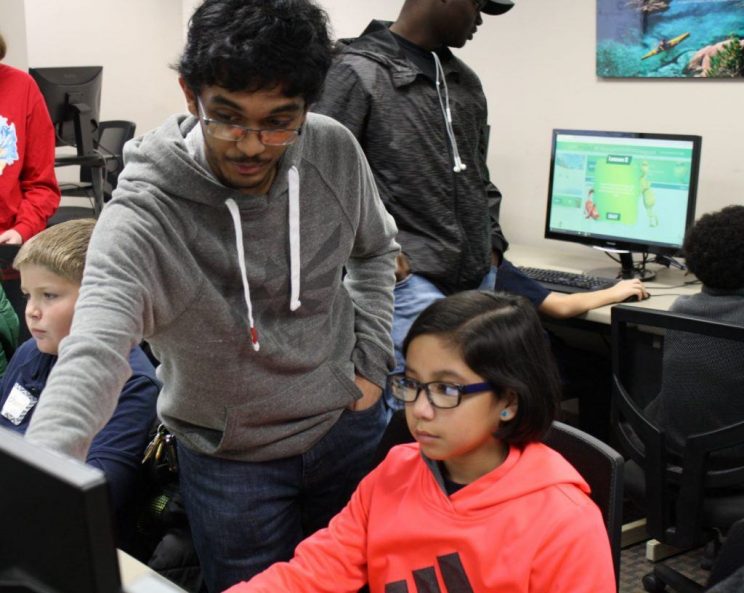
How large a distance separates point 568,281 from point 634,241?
0.97 feet

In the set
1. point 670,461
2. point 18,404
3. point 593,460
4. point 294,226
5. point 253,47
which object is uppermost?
point 253,47

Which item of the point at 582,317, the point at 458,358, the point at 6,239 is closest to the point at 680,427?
the point at 582,317

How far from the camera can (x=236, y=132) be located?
4.04 feet

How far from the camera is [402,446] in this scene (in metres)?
1.50

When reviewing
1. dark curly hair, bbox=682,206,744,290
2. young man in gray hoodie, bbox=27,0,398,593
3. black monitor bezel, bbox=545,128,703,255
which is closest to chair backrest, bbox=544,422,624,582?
young man in gray hoodie, bbox=27,0,398,593

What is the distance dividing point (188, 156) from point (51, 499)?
30.2 inches

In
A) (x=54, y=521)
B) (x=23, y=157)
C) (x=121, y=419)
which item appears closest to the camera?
(x=54, y=521)

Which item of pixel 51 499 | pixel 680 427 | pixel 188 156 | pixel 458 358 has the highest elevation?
pixel 188 156

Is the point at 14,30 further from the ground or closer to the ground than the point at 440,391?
→ further from the ground

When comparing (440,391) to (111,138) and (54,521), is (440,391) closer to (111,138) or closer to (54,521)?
(54,521)

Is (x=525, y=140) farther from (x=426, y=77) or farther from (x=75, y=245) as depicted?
(x=75, y=245)

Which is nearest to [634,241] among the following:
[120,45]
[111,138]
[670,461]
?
[670,461]

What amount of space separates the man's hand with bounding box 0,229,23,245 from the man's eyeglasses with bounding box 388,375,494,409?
68.8 inches

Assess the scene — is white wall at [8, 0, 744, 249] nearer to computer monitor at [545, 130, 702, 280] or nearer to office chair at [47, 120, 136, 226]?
computer monitor at [545, 130, 702, 280]
